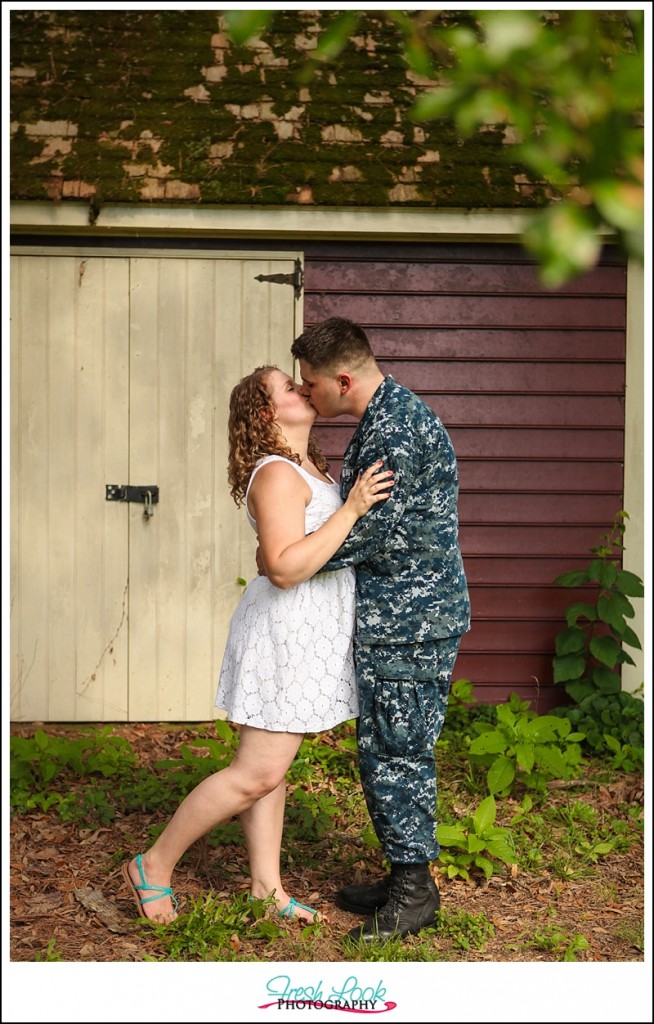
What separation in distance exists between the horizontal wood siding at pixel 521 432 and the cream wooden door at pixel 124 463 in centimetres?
72

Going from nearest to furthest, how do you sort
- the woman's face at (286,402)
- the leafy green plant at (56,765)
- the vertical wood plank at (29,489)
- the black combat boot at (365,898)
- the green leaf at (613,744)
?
the woman's face at (286,402), the black combat boot at (365,898), the leafy green plant at (56,765), the green leaf at (613,744), the vertical wood plank at (29,489)

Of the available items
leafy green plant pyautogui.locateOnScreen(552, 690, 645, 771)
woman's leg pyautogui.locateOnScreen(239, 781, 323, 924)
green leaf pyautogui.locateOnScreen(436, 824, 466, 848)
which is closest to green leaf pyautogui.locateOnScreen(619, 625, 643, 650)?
leafy green plant pyautogui.locateOnScreen(552, 690, 645, 771)

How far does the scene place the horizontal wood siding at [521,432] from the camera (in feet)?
19.0

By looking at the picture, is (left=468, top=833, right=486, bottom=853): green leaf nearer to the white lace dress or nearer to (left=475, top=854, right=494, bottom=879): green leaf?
(left=475, top=854, right=494, bottom=879): green leaf

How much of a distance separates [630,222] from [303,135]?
4597mm

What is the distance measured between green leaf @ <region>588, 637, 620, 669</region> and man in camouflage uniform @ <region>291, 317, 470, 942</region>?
7.28ft

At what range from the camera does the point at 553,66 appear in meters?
1.38

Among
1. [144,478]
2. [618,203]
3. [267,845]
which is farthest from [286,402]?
[144,478]

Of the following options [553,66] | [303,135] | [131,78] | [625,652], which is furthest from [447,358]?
[553,66]

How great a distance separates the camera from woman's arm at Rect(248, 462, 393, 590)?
310 centimetres

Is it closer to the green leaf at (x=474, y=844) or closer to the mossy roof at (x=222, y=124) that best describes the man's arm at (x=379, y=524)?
the green leaf at (x=474, y=844)

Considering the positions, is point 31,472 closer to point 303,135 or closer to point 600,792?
point 303,135

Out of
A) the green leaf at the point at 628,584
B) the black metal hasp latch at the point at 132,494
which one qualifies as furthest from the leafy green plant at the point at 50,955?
the green leaf at the point at 628,584
